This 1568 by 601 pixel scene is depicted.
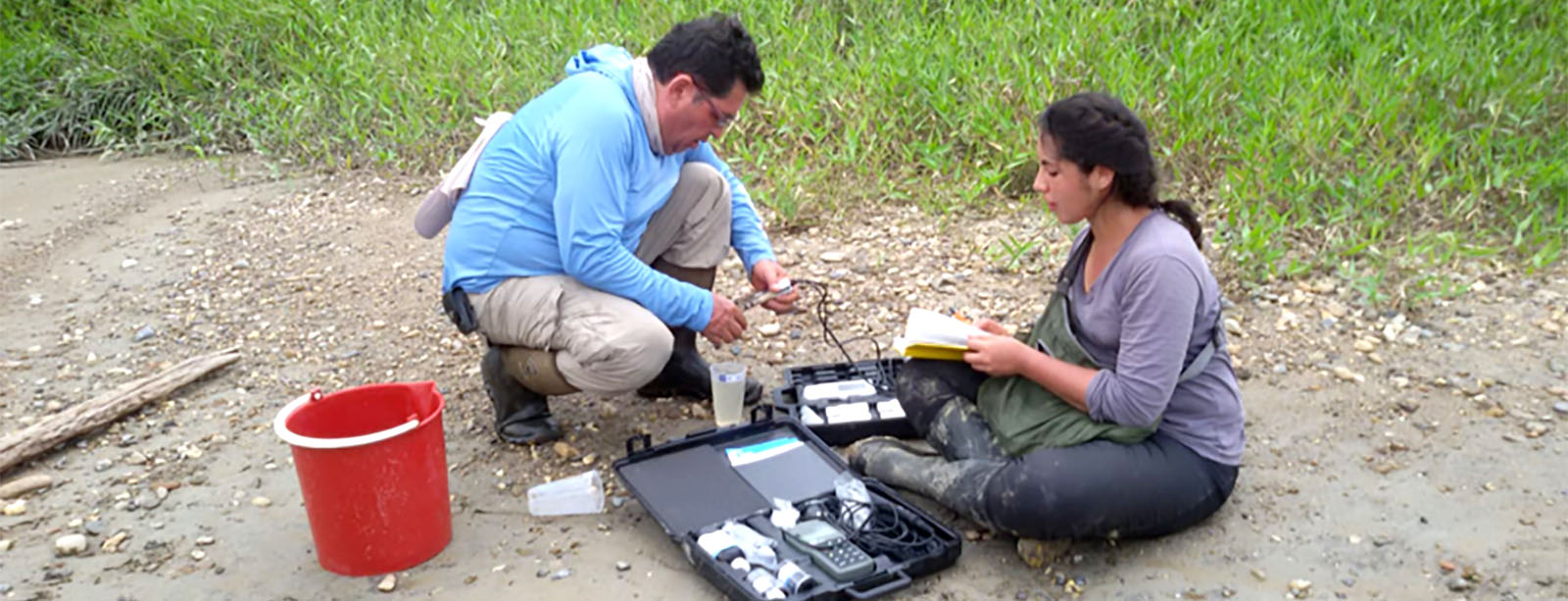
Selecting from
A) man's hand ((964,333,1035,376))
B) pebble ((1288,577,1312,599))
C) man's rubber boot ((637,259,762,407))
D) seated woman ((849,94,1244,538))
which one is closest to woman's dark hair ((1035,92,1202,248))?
seated woman ((849,94,1244,538))

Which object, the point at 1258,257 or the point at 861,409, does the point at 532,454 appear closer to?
the point at 861,409

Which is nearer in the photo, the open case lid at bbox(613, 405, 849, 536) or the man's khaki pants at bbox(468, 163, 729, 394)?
the open case lid at bbox(613, 405, 849, 536)

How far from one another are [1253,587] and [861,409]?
111cm

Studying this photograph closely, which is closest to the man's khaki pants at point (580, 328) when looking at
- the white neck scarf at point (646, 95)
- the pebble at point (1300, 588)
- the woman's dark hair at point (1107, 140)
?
Result: the white neck scarf at point (646, 95)

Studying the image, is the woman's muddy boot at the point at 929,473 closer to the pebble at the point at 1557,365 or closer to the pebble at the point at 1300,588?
the pebble at the point at 1300,588

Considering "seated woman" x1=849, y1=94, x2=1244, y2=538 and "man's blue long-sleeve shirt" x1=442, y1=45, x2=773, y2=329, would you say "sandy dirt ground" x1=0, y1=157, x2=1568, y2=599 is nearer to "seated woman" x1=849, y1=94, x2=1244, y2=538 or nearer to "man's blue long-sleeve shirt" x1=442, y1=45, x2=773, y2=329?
"seated woman" x1=849, y1=94, x2=1244, y2=538

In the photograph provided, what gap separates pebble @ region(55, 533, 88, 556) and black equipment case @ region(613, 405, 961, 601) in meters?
1.24

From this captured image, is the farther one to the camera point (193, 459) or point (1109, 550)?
point (193, 459)

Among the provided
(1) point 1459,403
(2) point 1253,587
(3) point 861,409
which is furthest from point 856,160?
(2) point 1253,587

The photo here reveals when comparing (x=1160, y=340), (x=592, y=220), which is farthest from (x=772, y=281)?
(x=1160, y=340)

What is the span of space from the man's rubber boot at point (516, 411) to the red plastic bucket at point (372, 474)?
0.46 metres

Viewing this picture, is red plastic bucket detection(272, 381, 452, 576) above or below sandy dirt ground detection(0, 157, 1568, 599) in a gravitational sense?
above

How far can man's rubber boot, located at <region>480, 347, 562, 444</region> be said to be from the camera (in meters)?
3.27

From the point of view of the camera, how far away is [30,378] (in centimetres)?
388
